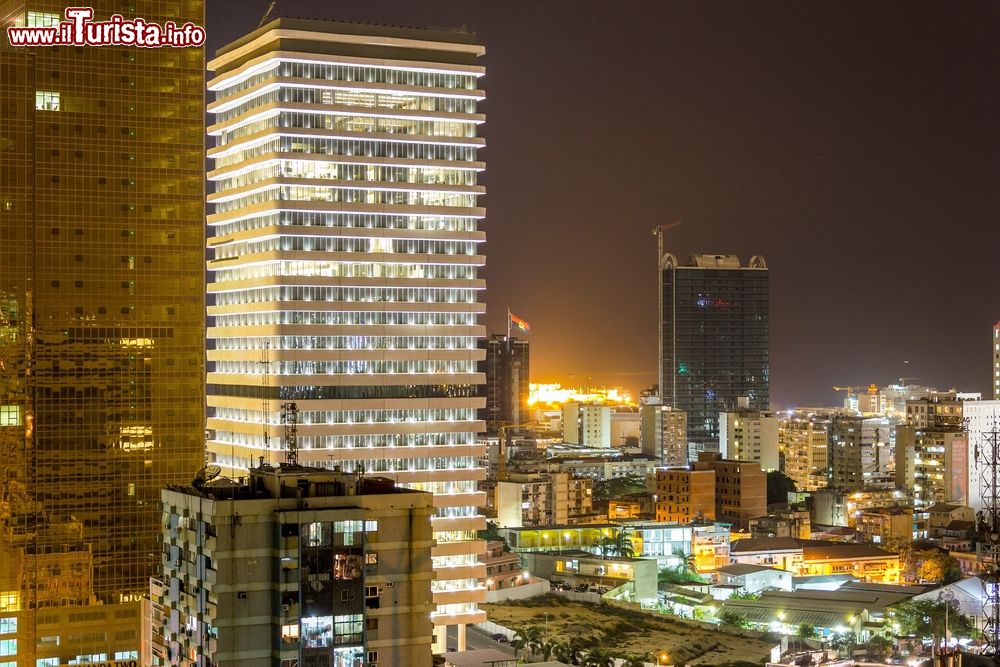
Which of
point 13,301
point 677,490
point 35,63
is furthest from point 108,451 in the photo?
point 677,490

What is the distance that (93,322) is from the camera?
6278 cm

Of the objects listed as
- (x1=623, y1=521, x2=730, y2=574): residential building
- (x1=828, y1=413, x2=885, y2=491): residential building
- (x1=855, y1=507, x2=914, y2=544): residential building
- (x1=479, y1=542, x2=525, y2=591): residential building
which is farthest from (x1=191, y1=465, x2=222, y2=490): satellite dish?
(x1=828, y1=413, x2=885, y2=491): residential building

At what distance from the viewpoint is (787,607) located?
8312cm

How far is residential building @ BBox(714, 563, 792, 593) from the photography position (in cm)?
9412

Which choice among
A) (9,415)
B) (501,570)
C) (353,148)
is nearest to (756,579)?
(501,570)

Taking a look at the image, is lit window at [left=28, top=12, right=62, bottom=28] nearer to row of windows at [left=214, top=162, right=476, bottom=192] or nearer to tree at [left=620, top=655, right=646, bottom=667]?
row of windows at [left=214, top=162, right=476, bottom=192]

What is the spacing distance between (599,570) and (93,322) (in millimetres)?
42090

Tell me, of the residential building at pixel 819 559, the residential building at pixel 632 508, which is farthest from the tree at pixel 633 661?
the residential building at pixel 632 508

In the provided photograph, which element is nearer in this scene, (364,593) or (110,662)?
(364,593)

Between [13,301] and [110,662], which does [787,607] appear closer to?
[110,662]

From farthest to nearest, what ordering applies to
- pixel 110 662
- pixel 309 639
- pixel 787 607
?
Result: pixel 787 607, pixel 110 662, pixel 309 639

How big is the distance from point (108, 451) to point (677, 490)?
63.0m

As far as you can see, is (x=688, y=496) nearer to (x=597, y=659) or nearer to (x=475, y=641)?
(x=475, y=641)

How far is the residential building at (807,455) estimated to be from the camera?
165500 mm
